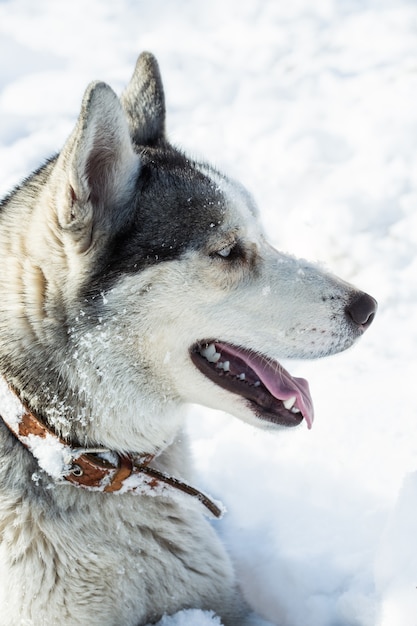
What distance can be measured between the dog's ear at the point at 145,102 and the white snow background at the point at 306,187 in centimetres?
24

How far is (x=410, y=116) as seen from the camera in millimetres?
4746

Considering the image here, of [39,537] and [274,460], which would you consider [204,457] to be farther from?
[39,537]

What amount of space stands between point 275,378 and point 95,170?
92 cm

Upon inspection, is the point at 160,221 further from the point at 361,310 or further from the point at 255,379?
the point at 361,310

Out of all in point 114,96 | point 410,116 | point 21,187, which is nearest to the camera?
point 114,96

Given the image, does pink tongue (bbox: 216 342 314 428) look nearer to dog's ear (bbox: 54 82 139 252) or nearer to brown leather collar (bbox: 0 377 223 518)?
brown leather collar (bbox: 0 377 223 518)

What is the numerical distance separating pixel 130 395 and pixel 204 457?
136cm

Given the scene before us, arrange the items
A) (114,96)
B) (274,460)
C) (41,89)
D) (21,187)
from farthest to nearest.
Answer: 1. (41,89)
2. (274,460)
3. (21,187)
4. (114,96)

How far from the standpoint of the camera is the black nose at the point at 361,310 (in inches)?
84.5

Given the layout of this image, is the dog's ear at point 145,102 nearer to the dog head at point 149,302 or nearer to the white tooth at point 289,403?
the dog head at point 149,302

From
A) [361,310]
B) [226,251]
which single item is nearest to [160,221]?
[226,251]

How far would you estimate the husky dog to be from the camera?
199 centimetres

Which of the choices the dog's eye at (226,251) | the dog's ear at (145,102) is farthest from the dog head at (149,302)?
the dog's ear at (145,102)

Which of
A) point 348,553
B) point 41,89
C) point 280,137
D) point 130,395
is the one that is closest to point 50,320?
point 130,395
